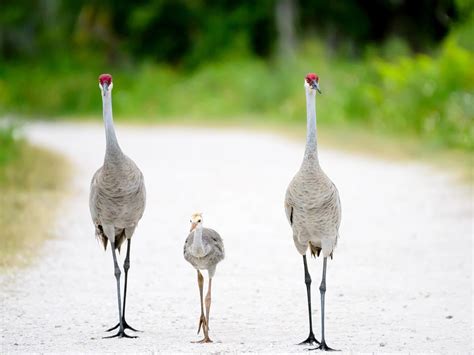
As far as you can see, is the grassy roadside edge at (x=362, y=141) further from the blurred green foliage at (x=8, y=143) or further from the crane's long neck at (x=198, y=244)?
the crane's long neck at (x=198, y=244)

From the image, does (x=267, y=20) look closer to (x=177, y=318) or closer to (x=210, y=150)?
(x=210, y=150)

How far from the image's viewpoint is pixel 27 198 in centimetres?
1420

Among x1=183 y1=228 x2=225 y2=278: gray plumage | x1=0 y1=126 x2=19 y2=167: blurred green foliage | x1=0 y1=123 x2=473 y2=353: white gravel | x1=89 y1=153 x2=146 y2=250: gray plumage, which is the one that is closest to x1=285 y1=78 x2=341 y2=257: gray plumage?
x1=183 y1=228 x2=225 y2=278: gray plumage

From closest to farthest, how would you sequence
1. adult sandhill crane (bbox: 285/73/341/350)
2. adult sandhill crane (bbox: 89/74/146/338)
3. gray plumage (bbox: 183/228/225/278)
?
adult sandhill crane (bbox: 285/73/341/350)
gray plumage (bbox: 183/228/225/278)
adult sandhill crane (bbox: 89/74/146/338)

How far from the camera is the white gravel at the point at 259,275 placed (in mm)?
7262

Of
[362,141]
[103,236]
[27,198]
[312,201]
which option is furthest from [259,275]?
[362,141]

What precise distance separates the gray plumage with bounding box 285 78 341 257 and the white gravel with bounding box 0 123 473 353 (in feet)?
2.44

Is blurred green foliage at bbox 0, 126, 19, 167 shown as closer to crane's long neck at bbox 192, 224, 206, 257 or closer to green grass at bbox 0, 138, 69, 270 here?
green grass at bbox 0, 138, 69, 270

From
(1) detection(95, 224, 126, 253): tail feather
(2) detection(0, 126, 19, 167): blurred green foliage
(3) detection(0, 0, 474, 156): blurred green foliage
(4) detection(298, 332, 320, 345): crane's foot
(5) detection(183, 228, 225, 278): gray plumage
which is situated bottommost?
(4) detection(298, 332, 320, 345): crane's foot

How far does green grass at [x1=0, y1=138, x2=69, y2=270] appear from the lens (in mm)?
10914

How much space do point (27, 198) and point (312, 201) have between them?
797 centimetres

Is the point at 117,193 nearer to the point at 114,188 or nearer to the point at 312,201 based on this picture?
the point at 114,188

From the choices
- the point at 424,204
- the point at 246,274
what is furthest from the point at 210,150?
the point at 246,274

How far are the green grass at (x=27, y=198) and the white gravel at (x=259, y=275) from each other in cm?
23
